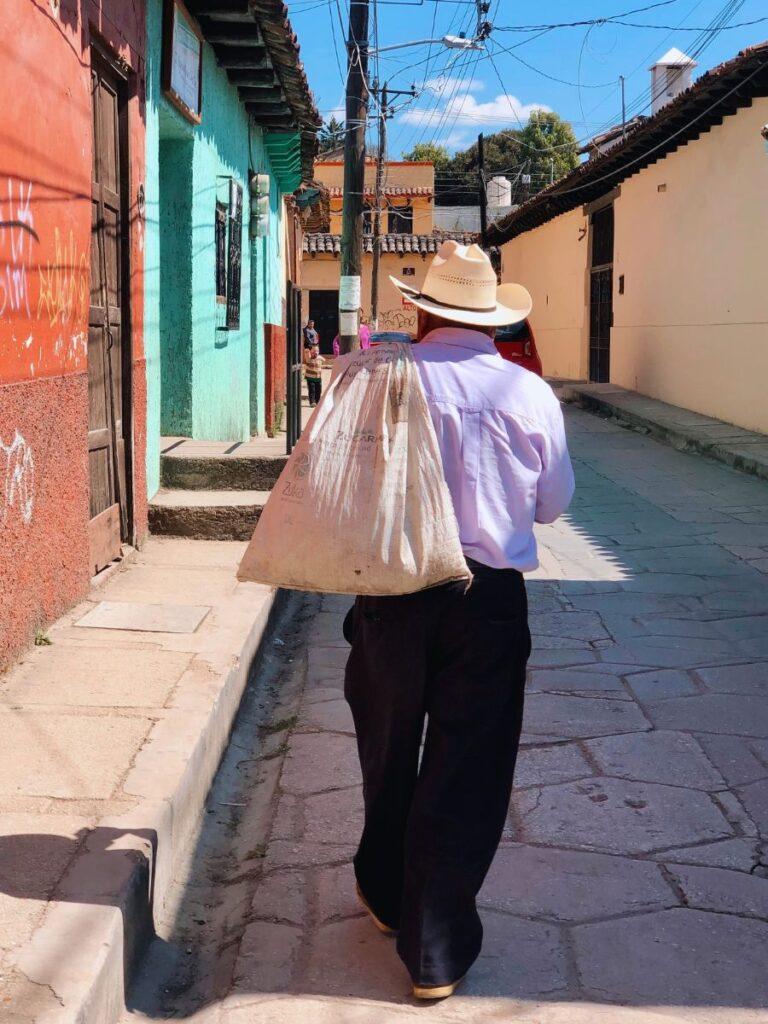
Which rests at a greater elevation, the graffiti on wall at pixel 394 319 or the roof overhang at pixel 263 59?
the roof overhang at pixel 263 59

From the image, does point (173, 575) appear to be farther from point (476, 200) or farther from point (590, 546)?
point (476, 200)

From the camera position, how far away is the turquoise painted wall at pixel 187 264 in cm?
780

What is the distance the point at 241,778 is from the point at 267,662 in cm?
148

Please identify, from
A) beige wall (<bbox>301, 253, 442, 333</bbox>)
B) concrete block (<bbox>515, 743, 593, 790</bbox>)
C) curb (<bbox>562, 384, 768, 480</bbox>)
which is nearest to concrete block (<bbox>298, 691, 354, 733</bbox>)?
concrete block (<bbox>515, 743, 593, 790</bbox>)

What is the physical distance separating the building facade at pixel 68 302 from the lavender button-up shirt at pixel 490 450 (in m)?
2.34

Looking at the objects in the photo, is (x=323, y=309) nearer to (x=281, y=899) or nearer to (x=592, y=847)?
(x=592, y=847)

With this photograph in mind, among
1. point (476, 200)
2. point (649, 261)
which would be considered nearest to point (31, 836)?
point (649, 261)

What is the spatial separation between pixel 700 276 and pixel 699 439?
3.47 metres

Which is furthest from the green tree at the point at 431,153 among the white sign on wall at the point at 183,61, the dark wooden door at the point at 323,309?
the white sign on wall at the point at 183,61

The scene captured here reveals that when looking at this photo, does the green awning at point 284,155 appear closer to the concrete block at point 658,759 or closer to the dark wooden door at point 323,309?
the concrete block at point 658,759

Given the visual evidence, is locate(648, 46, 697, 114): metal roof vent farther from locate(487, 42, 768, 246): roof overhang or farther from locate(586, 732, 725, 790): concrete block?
locate(586, 732, 725, 790): concrete block

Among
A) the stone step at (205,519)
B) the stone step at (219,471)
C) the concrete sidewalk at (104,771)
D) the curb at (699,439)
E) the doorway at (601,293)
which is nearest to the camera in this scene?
the concrete sidewalk at (104,771)

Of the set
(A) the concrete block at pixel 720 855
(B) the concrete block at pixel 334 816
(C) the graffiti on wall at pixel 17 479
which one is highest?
(C) the graffiti on wall at pixel 17 479

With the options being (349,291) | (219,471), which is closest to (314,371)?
(349,291)
